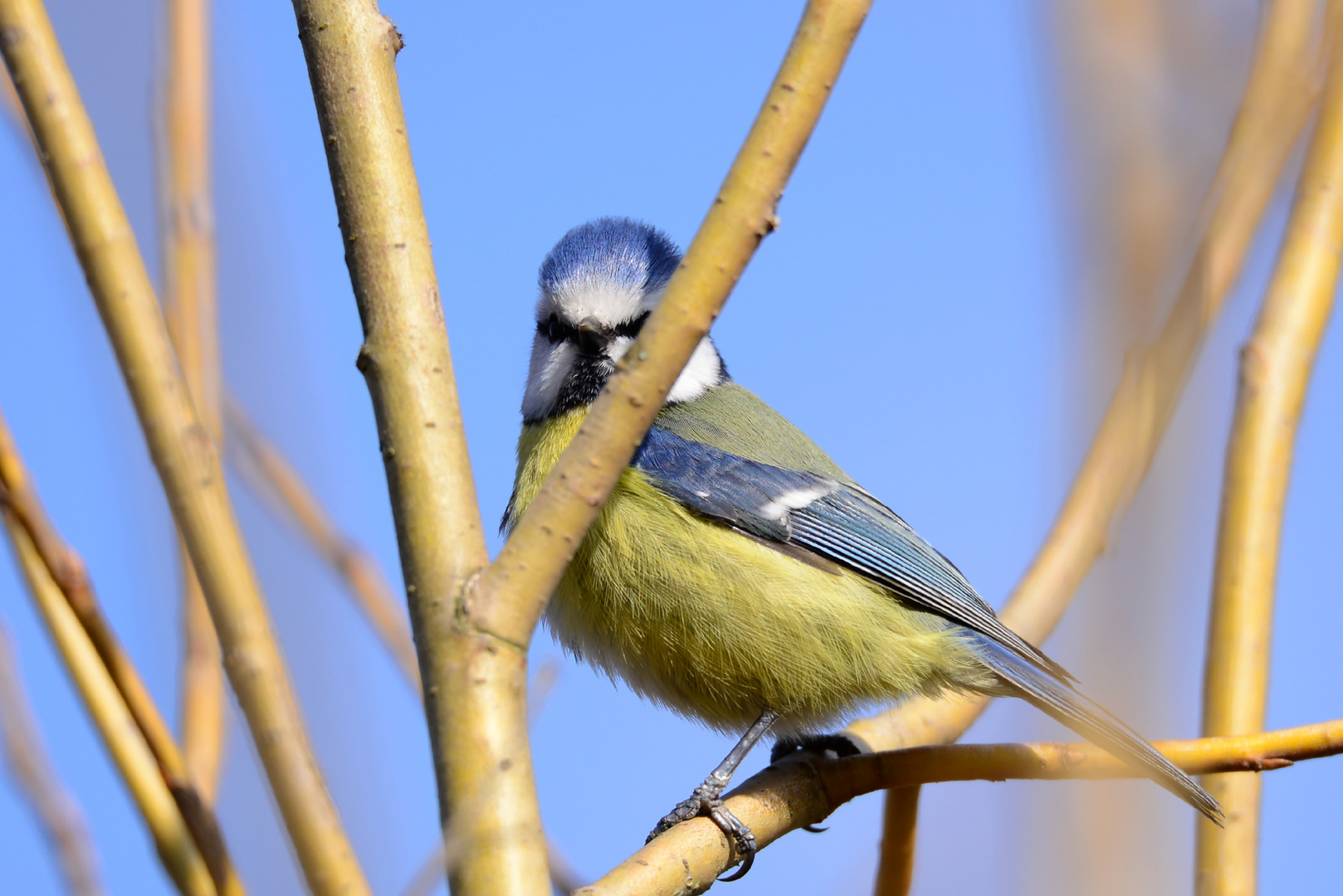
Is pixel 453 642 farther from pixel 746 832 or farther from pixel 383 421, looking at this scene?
pixel 746 832

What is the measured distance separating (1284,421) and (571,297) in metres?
1.35

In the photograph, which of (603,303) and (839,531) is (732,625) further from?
(603,303)

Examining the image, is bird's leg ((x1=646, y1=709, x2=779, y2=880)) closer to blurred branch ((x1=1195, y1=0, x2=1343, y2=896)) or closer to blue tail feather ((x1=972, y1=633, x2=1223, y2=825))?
blue tail feather ((x1=972, y1=633, x2=1223, y2=825))

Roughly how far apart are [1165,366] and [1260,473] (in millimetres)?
677

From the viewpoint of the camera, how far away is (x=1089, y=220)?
80 cm

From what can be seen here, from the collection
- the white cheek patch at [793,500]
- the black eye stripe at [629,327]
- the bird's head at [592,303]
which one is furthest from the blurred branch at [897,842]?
the black eye stripe at [629,327]

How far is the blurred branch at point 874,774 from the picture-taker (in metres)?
1.06

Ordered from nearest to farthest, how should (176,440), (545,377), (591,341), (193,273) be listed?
1. (176,440)
2. (193,273)
3. (591,341)
4. (545,377)

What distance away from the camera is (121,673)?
809 millimetres

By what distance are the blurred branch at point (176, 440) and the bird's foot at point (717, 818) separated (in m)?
1.10

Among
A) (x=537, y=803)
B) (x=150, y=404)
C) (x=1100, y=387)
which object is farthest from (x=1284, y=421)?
(x=150, y=404)

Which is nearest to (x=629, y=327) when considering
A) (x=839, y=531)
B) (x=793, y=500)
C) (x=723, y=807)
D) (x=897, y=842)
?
(x=793, y=500)

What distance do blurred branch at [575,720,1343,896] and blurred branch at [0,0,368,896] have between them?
507 mm

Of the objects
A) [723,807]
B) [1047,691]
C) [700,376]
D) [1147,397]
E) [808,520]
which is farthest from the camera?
[700,376]
